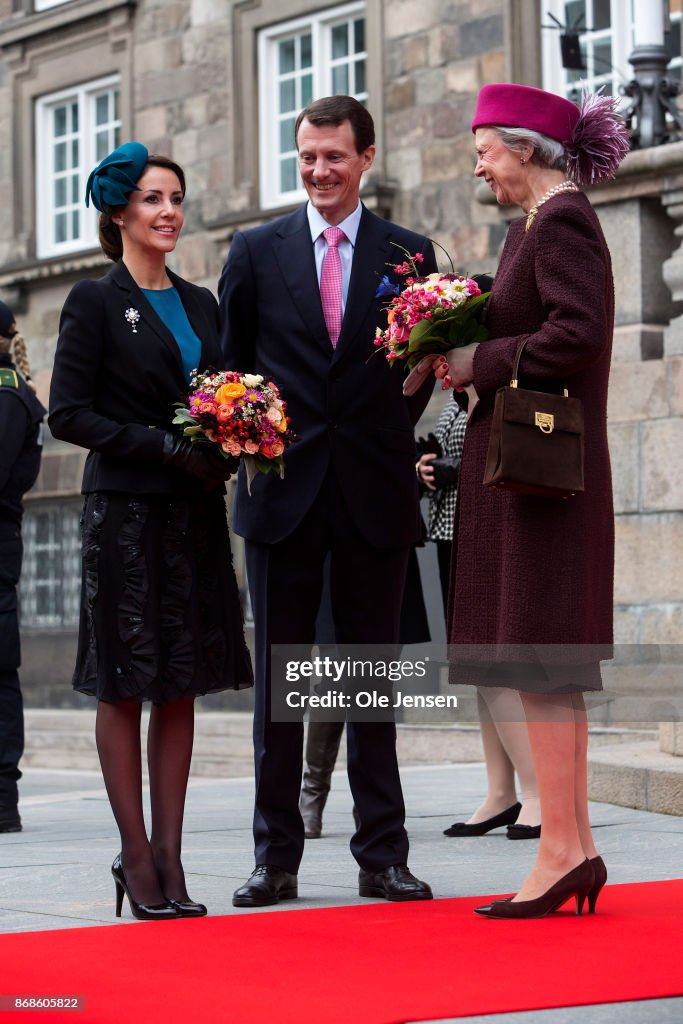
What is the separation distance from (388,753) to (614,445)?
516 cm

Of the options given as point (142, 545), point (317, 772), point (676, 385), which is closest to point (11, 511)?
point (317, 772)

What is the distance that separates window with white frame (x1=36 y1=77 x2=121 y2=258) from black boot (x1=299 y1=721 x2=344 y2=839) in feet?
33.6

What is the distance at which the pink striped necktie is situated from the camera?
528 cm

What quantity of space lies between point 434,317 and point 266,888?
5.23 ft

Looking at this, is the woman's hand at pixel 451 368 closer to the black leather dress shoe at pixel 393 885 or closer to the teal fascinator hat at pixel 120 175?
the teal fascinator hat at pixel 120 175

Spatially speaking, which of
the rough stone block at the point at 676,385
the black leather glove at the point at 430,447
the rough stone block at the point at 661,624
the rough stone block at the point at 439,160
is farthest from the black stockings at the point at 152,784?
the rough stone block at the point at 439,160

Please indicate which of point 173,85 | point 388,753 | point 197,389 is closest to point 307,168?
point 197,389

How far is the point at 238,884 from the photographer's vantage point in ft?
17.8

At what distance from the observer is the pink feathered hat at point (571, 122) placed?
4734mm

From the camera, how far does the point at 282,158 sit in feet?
49.2

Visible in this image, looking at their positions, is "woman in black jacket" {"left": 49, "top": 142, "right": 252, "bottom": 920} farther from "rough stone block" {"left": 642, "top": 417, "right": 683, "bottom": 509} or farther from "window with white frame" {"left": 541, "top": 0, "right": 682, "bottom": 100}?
"window with white frame" {"left": 541, "top": 0, "right": 682, "bottom": 100}

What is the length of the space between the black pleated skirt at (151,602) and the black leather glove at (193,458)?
140 mm

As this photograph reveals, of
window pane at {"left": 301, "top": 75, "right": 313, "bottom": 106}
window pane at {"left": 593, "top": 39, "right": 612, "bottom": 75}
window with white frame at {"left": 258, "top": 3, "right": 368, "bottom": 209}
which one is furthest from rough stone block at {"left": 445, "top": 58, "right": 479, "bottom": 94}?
window pane at {"left": 301, "top": 75, "right": 313, "bottom": 106}

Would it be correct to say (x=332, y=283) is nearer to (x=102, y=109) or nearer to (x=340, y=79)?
(x=340, y=79)
